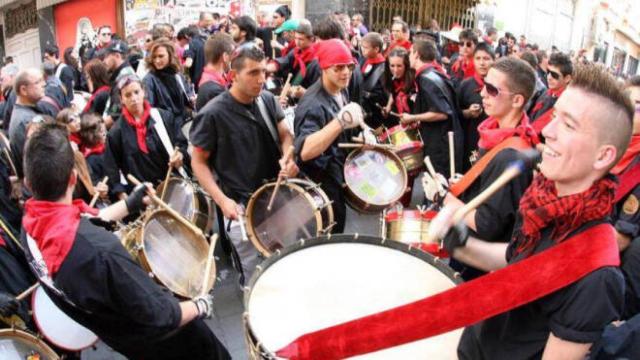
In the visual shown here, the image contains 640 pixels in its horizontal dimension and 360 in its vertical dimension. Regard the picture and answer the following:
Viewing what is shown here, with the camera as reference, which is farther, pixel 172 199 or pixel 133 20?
pixel 133 20

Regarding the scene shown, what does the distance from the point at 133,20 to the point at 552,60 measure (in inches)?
531

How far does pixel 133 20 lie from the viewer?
49.6 feet

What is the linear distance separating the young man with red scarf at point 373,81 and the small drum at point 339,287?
161 inches

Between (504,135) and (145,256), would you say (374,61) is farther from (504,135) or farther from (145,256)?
(145,256)

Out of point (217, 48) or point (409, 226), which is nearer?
point (409, 226)

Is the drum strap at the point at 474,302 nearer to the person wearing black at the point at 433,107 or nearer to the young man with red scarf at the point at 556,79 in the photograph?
the person wearing black at the point at 433,107

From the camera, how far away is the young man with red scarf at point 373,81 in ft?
21.0

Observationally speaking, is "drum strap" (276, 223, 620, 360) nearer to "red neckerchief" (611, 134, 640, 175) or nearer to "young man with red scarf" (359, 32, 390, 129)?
"red neckerchief" (611, 134, 640, 175)

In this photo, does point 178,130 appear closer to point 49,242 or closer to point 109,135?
point 109,135

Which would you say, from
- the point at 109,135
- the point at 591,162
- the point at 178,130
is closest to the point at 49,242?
the point at 591,162

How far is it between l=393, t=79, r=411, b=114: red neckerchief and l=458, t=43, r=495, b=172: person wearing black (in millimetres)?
638

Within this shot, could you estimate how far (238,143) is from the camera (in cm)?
352

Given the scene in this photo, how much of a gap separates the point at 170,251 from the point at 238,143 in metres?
0.92

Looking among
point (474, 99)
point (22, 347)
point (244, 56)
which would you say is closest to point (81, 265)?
point (22, 347)
